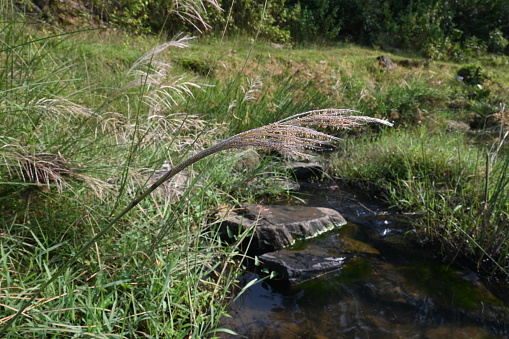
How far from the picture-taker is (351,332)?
2154mm

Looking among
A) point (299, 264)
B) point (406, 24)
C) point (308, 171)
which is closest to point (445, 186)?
point (308, 171)

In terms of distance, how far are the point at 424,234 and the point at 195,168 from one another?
5.84ft

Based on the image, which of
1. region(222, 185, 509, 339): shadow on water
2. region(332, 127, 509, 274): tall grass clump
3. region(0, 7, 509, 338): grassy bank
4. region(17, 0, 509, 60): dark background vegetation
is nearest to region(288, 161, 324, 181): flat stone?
region(332, 127, 509, 274): tall grass clump

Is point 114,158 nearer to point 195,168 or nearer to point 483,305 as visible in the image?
point 195,168

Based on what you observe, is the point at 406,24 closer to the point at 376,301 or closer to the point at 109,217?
the point at 376,301

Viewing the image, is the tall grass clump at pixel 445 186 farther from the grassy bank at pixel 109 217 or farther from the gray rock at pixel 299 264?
the gray rock at pixel 299 264

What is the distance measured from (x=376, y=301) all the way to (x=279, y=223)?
0.86 metres

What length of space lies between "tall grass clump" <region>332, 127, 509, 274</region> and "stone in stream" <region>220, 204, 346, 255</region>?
67 centimetres

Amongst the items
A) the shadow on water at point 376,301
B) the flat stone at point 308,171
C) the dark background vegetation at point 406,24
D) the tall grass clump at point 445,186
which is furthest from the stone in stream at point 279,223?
the dark background vegetation at point 406,24

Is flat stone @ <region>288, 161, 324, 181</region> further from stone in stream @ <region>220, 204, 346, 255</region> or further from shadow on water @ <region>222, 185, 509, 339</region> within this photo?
shadow on water @ <region>222, 185, 509, 339</region>

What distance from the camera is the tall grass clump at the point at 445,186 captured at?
2740mm

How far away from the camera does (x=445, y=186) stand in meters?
3.79

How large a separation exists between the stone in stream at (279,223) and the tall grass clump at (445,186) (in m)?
0.67

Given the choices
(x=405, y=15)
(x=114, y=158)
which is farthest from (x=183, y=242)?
(x=405, y=15)
